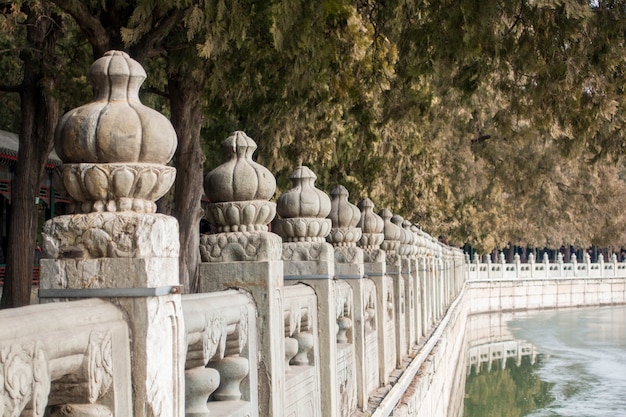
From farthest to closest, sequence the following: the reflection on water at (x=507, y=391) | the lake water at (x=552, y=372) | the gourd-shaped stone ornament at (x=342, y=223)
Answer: the reflection on water at (x=507, y=391), the lake water at (x=552, y=372), the gourd-shaped stone ornament at (x=342, y=223)

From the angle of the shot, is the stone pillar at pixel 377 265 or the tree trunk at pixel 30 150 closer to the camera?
the stone pillar at pixel 377 265

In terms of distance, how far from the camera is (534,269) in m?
64.2

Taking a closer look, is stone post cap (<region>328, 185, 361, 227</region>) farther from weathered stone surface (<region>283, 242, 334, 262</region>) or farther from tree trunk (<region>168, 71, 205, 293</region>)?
tree trunk (<region>168, 71, 205, 293</region>)

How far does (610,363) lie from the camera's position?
36.0 meters

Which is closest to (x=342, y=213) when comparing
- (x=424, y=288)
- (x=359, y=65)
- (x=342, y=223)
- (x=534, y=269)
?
(x=342, y=223)

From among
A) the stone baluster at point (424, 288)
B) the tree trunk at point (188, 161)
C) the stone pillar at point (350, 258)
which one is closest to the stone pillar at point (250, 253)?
the stone pillar at point (350, 258)

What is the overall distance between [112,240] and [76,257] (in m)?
0.15

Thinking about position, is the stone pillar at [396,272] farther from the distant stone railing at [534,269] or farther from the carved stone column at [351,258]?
the distant stone railing at [534,269]

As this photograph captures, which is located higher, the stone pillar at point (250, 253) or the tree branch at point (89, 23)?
the tree branch at point (89, 23)

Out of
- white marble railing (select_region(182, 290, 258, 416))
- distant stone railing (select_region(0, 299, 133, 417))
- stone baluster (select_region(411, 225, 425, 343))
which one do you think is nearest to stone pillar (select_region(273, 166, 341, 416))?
white marble railing (select_region(182, 290, 258, 416))

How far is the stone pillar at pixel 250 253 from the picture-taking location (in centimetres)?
586

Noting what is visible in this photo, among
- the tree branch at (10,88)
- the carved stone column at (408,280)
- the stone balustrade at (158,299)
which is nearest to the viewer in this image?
the stone balustrade at (158,299)

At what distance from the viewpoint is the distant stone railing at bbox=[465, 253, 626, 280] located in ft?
200

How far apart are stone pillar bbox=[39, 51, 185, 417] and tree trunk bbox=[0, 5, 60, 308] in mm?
9820
